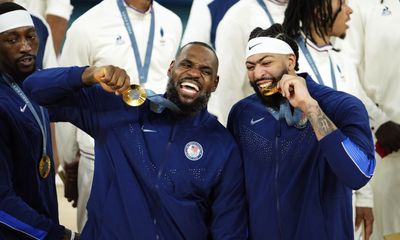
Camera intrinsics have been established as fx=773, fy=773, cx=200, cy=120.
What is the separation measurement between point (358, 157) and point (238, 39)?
1725 mm

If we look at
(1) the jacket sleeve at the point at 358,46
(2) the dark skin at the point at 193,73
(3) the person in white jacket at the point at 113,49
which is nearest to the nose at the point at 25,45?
(2) the dark skin at the point at 193,73

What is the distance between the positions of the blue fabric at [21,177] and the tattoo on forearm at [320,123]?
1.07m

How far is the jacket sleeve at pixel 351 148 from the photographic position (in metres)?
2.46

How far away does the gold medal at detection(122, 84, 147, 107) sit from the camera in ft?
8.48

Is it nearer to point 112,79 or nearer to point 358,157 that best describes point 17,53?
point 112,79

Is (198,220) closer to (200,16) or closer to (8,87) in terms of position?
(8,87)

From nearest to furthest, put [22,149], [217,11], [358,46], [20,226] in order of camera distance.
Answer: [20,226] < [22,149] < [217,11] < [358,46]

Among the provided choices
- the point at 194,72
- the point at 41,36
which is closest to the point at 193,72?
the point at 194,72

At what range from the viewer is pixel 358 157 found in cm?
248

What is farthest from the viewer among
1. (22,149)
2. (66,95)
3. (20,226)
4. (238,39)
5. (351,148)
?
(238,39)

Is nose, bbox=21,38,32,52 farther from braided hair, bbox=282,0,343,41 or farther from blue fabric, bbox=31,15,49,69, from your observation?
braided hair, bbox=282,0,343,41

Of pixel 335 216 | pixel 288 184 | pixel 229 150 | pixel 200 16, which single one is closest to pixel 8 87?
pixel 229 150

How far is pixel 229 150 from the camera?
278 cm

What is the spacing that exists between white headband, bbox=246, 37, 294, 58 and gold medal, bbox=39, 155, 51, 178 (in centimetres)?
89
